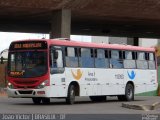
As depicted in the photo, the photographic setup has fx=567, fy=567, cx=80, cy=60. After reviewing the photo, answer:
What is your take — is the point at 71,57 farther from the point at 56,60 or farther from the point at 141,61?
the point at 141,61

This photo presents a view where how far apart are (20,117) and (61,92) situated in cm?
801

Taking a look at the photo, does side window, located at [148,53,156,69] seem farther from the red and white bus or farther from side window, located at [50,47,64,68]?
side window, located at [50,47,64,68]

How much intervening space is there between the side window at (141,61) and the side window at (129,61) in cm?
50

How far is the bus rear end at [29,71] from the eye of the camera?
23656mm

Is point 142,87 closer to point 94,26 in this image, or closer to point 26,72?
point 26,72

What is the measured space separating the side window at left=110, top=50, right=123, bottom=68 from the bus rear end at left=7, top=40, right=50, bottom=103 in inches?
208

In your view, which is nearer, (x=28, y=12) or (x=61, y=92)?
(x=61, y=92)

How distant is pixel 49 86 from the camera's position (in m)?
23.7

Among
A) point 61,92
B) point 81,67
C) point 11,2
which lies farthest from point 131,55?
point 11,2

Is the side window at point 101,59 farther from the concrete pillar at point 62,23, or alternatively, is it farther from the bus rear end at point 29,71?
the concrete pillar at point 62,23

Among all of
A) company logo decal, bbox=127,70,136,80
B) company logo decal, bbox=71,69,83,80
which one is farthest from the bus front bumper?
company logo decal, bbox=127,70,136,80

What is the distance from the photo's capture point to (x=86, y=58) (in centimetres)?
2612

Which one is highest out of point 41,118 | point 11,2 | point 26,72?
point 11,2

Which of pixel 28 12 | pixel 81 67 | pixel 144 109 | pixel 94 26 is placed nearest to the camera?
pixel 144 109
